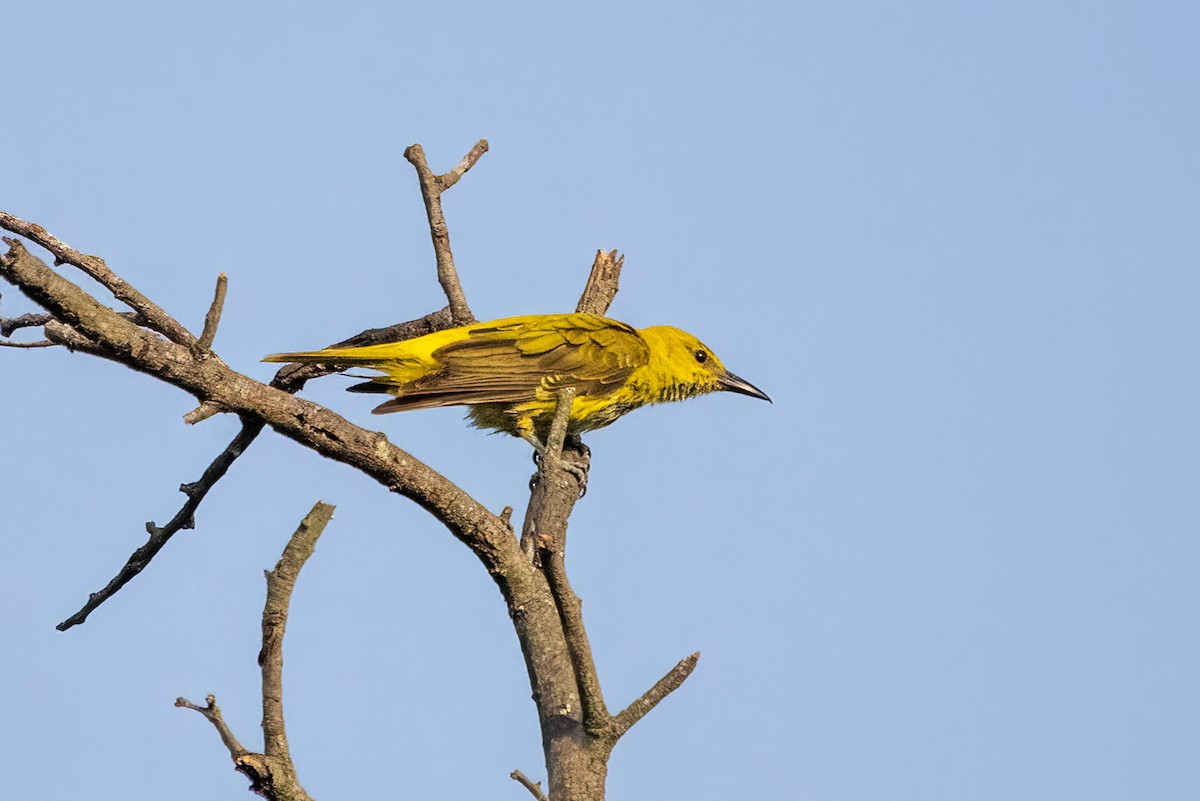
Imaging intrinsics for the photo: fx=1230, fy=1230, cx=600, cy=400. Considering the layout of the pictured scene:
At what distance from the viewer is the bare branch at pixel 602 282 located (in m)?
8.08

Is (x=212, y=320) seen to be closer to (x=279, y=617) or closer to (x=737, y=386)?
(x=279, y=617)

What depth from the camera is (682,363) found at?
7.93 metres

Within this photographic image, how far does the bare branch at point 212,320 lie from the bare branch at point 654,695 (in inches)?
69.7

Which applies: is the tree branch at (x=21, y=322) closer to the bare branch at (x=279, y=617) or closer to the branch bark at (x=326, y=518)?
the branch bark at (x=326, y=518)

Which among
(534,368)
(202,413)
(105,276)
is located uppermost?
(534,368)

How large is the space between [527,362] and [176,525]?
2651mm

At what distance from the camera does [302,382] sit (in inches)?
236

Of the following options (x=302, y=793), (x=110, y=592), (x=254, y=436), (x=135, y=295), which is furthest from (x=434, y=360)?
(x=302, y=793)

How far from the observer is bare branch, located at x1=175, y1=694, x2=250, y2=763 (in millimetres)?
3260

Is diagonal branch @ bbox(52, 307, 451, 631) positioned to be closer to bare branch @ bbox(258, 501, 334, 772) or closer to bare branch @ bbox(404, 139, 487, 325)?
bare branch @ bbox(258, 501, 334, 772)

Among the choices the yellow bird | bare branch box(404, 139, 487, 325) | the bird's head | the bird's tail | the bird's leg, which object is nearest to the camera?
the bird's tail

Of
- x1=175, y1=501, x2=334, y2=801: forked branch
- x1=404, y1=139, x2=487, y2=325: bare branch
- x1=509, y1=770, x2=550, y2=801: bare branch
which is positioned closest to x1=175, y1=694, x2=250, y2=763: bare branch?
x1=175, y1=501, x2=334, y2=801: forked branch

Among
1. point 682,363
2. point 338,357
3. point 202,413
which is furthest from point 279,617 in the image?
point 682,363

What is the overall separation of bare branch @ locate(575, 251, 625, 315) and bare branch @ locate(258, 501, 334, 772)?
4.62 meters
